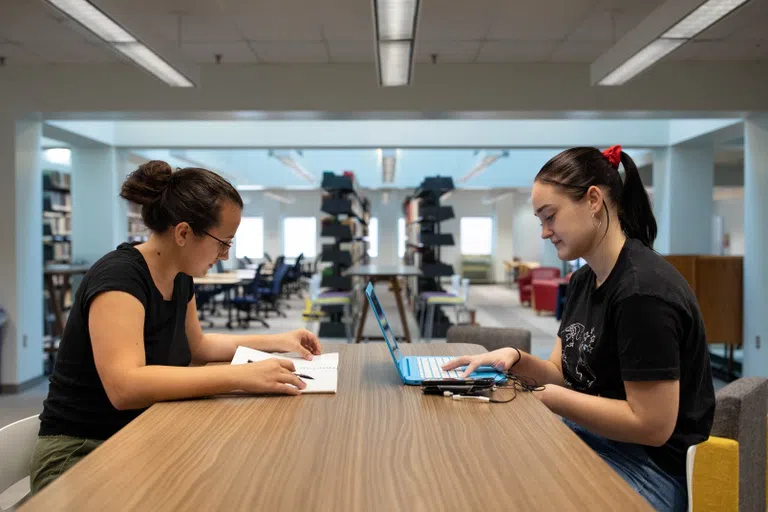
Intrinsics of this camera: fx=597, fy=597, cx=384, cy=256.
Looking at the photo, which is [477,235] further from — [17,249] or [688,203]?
[17,249]

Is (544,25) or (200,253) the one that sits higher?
(544,25)

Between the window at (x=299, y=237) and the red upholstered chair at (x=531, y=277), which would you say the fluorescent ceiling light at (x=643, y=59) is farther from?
the window at (x=299, y=237)

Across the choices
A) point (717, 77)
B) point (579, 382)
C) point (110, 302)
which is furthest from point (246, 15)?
point (717, 77)

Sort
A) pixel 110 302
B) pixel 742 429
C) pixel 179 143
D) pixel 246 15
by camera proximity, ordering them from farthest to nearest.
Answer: pixel 179 143, pixel 246 15, pixel 742 429, pixel 110 302

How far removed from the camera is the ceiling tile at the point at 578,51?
189 inches

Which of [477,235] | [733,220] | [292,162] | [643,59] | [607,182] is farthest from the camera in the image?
[477,235]

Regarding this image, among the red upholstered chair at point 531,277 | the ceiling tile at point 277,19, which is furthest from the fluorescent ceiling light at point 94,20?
the red upholstered chair at point 531,277

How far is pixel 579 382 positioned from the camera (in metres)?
1.58

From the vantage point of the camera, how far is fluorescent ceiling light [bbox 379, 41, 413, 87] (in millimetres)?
3756

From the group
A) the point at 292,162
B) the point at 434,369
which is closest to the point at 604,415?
the point at 434,369

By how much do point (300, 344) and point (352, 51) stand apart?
3.75 metres

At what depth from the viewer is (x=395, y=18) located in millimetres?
3312

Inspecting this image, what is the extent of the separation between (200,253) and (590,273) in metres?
1.07

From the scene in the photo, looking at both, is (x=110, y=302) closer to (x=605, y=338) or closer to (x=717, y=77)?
(x=605, y=338)
